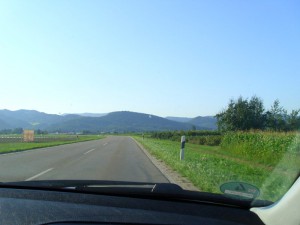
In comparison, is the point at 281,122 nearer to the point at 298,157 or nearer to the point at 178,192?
the point at 298,157

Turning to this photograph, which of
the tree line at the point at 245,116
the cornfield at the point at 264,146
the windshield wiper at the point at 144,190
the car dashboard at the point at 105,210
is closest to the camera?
the car dashboard at the point at 105,210

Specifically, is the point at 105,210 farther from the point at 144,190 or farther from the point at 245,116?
the point at 245,116

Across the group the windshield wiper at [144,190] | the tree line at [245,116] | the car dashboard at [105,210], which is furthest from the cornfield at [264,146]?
the tree line at [245,116]

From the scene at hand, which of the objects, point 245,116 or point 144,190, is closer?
point 144,190

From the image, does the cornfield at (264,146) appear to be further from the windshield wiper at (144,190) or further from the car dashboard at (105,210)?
the car dashboard at (105,210)

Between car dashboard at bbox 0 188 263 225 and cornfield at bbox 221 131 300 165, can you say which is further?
cornfield at bbox 221 131 300 165

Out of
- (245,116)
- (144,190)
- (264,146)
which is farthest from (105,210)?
(245,116)

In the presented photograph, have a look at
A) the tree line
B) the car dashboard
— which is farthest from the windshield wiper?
the tree line

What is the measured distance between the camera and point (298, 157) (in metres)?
11.6

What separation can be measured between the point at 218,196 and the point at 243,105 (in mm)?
71244

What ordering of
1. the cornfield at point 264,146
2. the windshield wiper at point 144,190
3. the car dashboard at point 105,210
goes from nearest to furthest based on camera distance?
the car dashboard at point 105,210, the windshield wiper at point 144,190, the cornfield at point 264,146

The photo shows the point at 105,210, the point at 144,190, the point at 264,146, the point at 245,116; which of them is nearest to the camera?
the point at 105,210

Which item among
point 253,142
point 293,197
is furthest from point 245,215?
point 253,142

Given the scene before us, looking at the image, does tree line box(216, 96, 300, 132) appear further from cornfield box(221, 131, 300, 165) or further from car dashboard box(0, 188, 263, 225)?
car dashboard box(0, 188, 263, 225)
